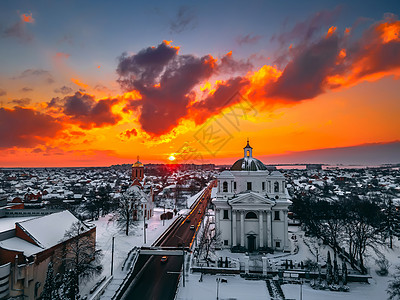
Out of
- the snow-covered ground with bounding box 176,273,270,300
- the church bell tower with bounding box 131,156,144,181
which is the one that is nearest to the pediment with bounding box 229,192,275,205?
the snow-covered ground with bounding box 176,273,270,300

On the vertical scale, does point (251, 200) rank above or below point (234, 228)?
above

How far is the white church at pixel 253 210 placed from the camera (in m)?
35.3

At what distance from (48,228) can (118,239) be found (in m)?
15.2

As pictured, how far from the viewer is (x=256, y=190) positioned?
125 feet

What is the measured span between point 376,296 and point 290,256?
1110 cm

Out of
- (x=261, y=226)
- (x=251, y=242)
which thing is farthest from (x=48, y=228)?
(x=261, y=226)

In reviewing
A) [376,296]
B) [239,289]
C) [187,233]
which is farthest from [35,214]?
[376,296]

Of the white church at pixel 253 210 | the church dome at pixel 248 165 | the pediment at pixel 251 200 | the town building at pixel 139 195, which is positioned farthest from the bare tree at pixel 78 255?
the church dome at pixel 248 165

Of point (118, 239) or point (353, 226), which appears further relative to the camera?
point (118, 239)

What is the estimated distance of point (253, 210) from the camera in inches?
1404

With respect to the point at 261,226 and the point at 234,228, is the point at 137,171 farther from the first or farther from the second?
the point at 261,226

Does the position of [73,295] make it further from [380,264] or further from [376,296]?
[380,264]

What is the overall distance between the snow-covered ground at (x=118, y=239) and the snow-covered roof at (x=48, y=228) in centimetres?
578

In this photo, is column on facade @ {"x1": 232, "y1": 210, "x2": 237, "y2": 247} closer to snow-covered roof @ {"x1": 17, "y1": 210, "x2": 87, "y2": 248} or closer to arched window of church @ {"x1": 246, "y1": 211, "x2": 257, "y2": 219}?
arched window of church @ {"x1": 246, "y1": 211, "x2": 257, "y2": 219}
